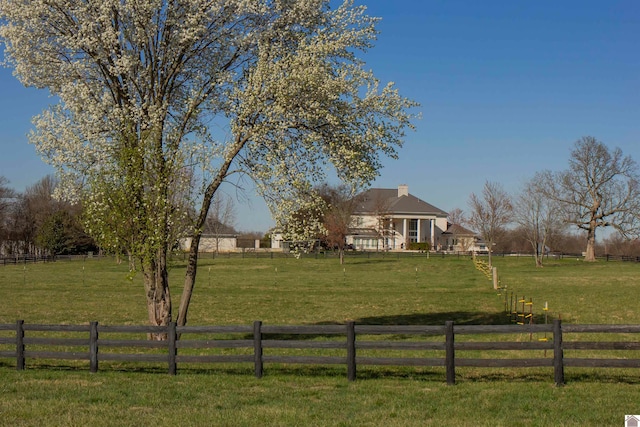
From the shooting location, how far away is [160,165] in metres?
23.2

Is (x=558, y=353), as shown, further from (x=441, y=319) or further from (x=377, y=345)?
(x=441, y=319)

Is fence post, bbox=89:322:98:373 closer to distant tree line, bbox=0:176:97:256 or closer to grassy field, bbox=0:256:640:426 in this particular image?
grassy field, bbox=0:256:640:426

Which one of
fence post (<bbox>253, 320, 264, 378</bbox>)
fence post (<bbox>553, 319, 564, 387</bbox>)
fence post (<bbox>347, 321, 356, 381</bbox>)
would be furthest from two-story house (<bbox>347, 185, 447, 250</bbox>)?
fence post (<bbox>553, 319, 564, 387</bbox>)

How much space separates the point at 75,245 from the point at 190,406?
101303 millimetres

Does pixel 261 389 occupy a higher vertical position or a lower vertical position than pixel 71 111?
lower

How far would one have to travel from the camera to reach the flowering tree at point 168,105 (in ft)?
75.5

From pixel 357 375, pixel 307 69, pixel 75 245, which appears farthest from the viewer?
pixel 75 245

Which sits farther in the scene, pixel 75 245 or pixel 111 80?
pixel 75 245

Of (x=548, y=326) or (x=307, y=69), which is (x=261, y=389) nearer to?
(x=548, y=326)

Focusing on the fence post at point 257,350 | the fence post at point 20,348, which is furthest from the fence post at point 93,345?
the fence post at point 257,350

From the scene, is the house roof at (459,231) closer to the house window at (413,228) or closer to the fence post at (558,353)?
the house window at (413,228)

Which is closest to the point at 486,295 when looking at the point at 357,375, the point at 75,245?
the point at 357,375

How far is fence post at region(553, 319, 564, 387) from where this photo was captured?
51.7 feet

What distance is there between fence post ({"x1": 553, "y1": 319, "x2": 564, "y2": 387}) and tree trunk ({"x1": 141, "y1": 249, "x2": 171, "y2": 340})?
1338 centimetres
